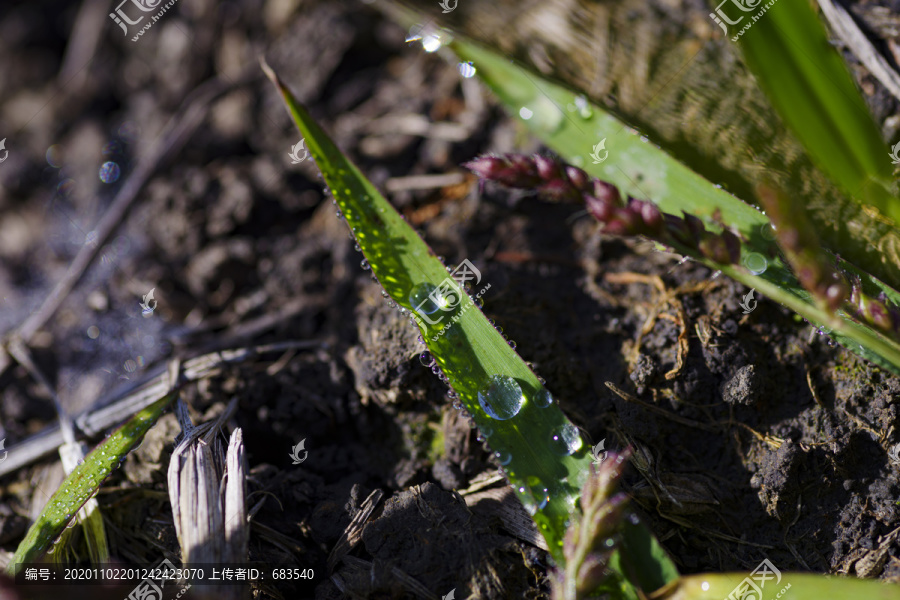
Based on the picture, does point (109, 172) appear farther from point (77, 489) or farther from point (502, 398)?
point (502, 398)

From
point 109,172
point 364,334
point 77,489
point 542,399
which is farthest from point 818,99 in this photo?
point 109,172

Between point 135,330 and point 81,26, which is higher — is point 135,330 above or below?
below

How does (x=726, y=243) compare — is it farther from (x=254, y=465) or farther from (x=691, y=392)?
(x=254, y=465)

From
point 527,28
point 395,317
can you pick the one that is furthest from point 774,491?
point 527,28

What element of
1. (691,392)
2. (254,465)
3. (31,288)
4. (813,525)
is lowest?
(813,525)

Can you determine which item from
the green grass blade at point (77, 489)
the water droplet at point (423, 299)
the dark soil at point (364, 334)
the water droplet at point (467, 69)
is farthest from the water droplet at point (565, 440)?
the water droplet at point (467, 69)

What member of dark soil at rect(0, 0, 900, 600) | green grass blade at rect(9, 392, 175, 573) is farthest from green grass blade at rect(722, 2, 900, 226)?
green grass blade at rect(9, 392, 175, 573)

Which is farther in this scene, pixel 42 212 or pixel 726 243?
pixel 42 212

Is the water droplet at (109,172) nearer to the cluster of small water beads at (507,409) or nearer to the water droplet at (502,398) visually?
the cluster of small water beads at (507,409)
